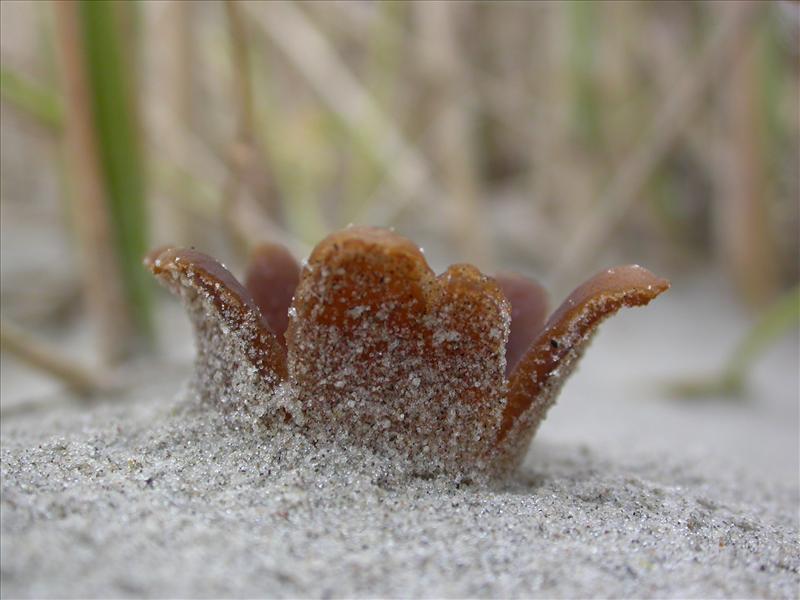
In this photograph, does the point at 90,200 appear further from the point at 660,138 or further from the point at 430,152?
the point at 430,152

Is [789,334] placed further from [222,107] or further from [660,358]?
[222,107]

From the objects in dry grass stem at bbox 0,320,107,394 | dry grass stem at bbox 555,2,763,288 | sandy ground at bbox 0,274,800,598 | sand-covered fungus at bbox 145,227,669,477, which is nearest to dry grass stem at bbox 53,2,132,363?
dry grass stem at bbox 0,320,107,394

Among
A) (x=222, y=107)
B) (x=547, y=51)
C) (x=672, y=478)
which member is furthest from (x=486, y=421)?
(x=222, y=107)

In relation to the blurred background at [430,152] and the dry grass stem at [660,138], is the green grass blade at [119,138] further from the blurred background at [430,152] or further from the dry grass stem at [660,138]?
the dry grass stem at [660,138]

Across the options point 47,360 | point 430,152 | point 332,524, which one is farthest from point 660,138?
point 332,524

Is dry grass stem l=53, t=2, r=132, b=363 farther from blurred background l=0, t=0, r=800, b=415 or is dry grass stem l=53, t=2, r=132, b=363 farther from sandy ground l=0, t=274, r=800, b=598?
sandy ground l=0, t=274, r=800, b=598
